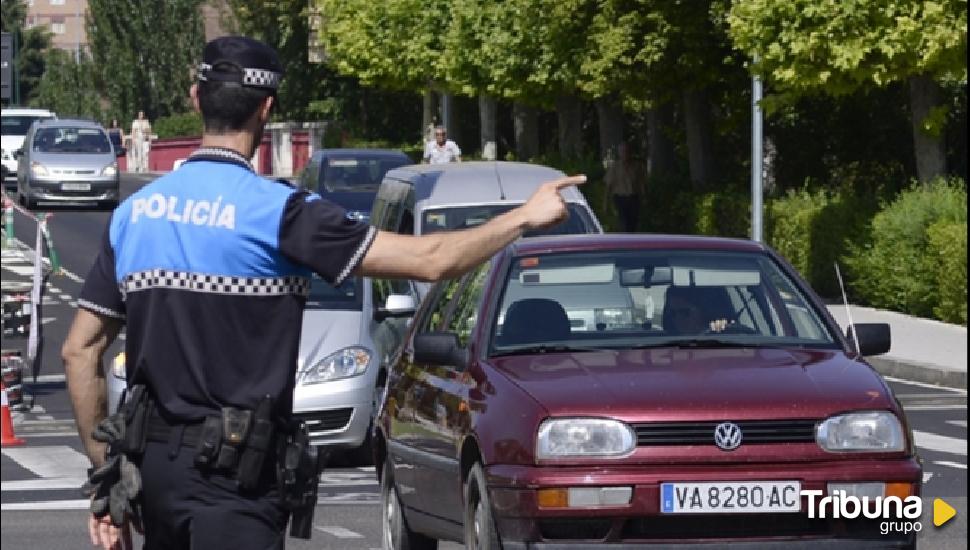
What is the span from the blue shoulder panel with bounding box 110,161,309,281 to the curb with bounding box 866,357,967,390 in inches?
624

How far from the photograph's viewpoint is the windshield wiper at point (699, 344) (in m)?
9.23

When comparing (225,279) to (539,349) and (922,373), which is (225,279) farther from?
(922,373)

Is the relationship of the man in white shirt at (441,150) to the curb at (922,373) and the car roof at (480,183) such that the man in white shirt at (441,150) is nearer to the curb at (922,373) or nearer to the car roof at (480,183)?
the curb at (922,373)

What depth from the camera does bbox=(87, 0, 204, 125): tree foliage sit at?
344 feet

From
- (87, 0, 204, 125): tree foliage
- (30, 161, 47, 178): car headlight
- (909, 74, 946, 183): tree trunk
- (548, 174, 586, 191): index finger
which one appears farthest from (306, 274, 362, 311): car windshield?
(87, 0, 204, 125): tree foliage

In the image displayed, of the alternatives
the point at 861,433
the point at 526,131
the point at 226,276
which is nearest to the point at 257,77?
the point at 226,276

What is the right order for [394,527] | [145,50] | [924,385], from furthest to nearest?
[145,50], [924,385], [394,527]

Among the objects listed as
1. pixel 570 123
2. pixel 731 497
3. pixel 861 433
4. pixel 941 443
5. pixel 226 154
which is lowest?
pixel 941 443

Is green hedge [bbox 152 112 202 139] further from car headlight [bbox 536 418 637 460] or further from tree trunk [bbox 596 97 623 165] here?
car headlight [bbox 536 418 637 460]

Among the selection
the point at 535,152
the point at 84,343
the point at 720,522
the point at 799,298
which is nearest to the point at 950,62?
the point at 799,298

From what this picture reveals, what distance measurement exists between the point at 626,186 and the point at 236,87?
32.3 metres

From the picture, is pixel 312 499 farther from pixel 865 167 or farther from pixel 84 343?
pixel 865 167

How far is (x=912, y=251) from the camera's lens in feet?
87.3

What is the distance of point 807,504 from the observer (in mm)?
8289
